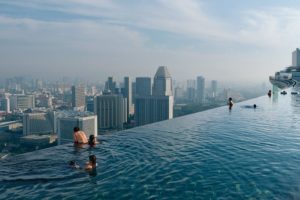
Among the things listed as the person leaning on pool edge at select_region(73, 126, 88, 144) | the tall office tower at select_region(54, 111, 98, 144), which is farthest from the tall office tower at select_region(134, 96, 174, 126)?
the person leaning on pool edge at select_region(73, 126, 88, 144)

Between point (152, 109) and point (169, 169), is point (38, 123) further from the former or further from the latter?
point (169, 169)

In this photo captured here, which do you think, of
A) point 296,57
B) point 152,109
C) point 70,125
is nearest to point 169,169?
point 70,125

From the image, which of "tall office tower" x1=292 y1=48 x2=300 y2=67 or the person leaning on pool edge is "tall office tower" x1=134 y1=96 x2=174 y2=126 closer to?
"tall office tower" x1=292 y1=48 x2=300 y2=67

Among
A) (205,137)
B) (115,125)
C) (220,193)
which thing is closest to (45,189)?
(220,193)

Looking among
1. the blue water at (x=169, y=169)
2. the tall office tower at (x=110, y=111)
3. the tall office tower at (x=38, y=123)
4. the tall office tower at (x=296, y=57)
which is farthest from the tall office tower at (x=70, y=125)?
the tall office tower at (x=296, y=57)

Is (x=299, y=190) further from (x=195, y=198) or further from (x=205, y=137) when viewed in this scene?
(x=205, y=137)
